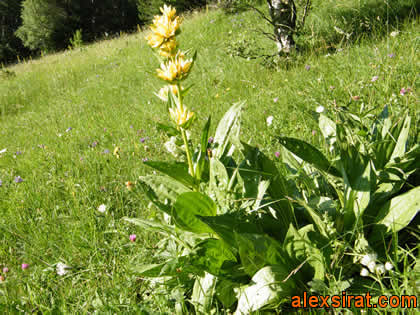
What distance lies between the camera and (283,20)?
4.10 m

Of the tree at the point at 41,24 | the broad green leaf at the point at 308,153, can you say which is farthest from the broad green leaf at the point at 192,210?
the tree at the point at 41,24

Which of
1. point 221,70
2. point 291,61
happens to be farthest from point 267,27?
point 291,61

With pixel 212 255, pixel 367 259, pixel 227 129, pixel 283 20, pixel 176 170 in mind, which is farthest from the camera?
pixel 283 20

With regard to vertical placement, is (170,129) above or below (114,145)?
above

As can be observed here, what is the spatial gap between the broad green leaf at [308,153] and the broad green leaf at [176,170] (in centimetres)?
43

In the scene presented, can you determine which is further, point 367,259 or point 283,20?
point 283,20

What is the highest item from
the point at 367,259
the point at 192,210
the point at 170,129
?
the point at 170,129

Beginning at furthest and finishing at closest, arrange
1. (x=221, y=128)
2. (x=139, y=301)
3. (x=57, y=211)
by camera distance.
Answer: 1. (x=57, y=211)
2. (x=221, y=128)
3. (x=139, y=301)

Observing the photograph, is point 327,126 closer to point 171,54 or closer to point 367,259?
point 367,259

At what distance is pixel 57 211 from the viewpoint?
2.05 meters

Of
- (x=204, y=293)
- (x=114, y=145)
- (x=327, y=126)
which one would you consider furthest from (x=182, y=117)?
(x=114, y=145)

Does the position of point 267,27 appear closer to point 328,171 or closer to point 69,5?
point 328,171

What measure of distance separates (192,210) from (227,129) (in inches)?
17.2

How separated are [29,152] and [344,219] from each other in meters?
3.43
